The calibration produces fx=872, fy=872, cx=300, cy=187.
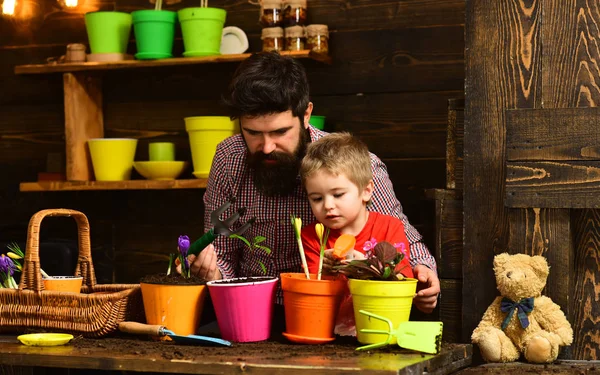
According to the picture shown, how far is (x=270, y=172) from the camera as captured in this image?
95.3 inches

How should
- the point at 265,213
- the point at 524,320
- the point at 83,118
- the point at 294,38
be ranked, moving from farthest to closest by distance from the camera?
the point at 83,118
the point at 294,38
the point at 265,213
the point at 524,320

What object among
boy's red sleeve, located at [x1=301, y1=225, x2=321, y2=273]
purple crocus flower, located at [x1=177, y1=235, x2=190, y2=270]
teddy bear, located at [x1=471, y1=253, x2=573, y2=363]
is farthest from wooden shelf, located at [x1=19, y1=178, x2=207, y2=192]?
teddy bear, located at [x1=471, y1=253, x2=573, y2=363]

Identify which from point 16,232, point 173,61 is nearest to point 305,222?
point 173,61

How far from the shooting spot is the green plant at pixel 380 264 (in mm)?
1774

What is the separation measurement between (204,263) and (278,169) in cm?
44

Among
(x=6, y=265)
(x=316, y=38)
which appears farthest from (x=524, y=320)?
(x=316, y=38)

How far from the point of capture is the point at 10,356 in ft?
5.87

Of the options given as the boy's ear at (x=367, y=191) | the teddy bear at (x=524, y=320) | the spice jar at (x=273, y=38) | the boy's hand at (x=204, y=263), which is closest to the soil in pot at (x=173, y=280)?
the boy's hand at (x=204, y=263)

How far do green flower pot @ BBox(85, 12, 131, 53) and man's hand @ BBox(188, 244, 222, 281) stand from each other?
1.75 meters

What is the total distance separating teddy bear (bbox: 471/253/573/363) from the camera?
196cm

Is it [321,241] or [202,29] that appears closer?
[321,241]

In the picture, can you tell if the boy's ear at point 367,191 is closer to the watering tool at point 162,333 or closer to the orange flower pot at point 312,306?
the orange flower pot at point 312,306

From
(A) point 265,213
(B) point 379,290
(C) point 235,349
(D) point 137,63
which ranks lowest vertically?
(C) point 235,349

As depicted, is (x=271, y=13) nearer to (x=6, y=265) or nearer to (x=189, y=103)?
(x=189, y=103)
